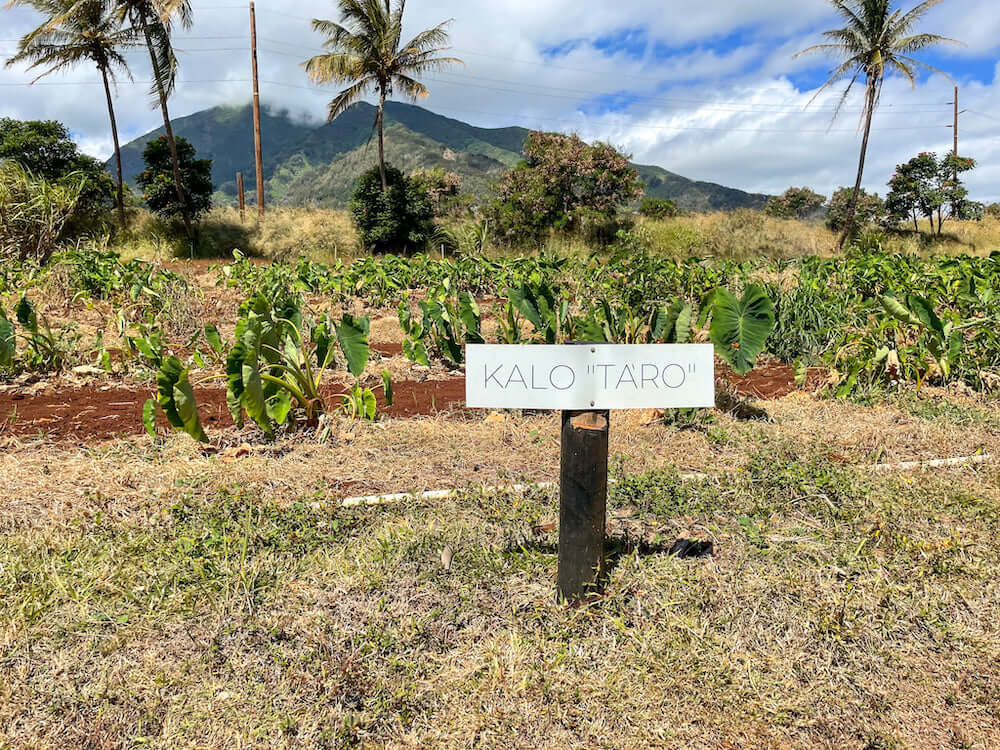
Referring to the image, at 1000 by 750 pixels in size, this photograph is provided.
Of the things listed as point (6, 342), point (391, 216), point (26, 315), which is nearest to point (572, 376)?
point (6, 342)

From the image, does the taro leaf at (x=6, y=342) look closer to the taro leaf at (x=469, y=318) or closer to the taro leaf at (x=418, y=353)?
the taro leaf at (x=418, y=353)

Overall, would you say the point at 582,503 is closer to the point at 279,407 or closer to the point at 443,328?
the point at 279,407

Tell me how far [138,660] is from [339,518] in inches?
33.1

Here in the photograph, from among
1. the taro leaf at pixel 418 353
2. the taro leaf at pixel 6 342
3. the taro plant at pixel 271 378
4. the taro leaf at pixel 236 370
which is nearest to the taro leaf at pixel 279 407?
the taro plant at pixel 271 378

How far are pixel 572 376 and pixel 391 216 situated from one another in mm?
15920

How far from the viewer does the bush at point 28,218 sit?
28.8 ft

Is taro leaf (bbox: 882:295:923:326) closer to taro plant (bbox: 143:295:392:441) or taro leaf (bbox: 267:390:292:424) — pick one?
taro plant (bbox: 143:295:392:441)

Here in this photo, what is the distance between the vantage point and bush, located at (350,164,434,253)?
16906 mm

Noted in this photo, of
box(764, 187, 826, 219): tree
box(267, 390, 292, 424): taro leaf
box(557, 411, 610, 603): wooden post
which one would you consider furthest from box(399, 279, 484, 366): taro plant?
box(764, 187, 826, 219): tree

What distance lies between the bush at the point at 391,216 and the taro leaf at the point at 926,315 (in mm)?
14222

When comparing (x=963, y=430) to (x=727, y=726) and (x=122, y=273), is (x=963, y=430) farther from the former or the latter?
(x=122, y=273)

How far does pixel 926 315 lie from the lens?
13.1 ft

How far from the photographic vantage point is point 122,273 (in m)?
6.53

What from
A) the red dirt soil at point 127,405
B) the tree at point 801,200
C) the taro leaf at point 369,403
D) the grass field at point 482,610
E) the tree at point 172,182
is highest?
the tree at point 801,200
